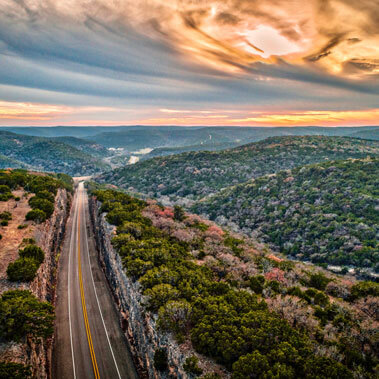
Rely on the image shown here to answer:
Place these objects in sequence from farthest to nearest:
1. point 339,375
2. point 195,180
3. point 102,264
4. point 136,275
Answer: point 195,180 → point 102,264 → point 136,275 → point 339,375

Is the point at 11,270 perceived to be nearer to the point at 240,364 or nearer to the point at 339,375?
the point at 240,364

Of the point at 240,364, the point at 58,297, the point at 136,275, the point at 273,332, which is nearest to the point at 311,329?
the point at 273,332

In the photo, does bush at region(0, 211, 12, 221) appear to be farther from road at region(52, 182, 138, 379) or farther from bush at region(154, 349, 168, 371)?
bush at region(154, 349, 168, 371)

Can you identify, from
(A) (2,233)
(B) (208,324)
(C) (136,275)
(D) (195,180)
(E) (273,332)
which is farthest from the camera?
(D) (195,180)

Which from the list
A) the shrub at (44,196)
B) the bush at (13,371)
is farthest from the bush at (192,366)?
the shrub at (44,196)

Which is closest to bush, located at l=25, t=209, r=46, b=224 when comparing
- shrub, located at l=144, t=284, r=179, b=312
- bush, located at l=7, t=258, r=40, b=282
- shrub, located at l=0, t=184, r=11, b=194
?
bush, located at l=7, t=258, r=40, b=282

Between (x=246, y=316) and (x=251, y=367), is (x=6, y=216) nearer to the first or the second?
(x=246, y=316)

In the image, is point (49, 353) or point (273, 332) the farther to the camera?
point (49, 353)

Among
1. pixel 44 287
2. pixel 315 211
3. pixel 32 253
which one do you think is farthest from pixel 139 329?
pixel 315 211

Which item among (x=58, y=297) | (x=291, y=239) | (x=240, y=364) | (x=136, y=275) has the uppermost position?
(x=240, y=364)
